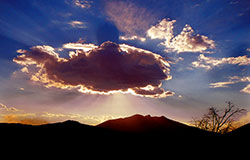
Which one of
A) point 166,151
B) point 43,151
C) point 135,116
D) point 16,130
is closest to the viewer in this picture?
point 43,151

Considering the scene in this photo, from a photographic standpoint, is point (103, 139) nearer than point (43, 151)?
No

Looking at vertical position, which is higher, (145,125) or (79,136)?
(145,125)

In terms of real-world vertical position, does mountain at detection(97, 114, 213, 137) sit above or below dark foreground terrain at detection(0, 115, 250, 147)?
above

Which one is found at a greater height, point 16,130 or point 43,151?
point 16,130

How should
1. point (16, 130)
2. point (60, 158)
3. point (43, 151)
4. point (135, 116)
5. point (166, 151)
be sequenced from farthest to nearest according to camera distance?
point (135, 116)
point (16, 130)
point (166, 151)
point (43, 151)
point (60, 158)

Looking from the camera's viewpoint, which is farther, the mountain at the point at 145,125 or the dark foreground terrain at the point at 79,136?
the mountain at the point at 145,125

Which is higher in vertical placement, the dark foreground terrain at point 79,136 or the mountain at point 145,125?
the mountain at point 145,125

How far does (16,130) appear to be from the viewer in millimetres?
A: 25750

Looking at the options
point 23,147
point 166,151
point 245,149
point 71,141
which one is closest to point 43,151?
point 23,147

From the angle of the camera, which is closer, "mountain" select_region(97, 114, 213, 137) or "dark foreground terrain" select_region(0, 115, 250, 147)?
"dark foreground terrain" select_region(0, 115, 250, 147)

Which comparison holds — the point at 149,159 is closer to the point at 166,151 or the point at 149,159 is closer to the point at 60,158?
the point at 166,151

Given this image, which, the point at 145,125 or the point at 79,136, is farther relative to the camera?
the point at 145,125

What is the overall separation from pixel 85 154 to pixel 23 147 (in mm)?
7736

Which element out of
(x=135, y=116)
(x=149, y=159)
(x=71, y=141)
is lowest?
(x=149, y=159)
